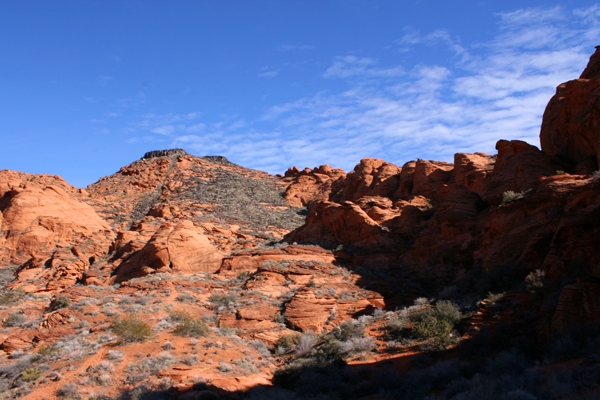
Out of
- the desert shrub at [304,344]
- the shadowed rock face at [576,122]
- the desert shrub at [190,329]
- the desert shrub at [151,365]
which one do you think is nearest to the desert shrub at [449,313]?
the desert shrub at [304,344]

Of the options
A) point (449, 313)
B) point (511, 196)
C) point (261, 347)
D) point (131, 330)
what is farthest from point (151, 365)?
point (511, 196)

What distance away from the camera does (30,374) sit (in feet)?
47.4

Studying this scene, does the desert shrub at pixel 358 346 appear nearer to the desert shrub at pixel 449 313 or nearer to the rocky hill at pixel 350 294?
the rocky hill at pixel 350 294

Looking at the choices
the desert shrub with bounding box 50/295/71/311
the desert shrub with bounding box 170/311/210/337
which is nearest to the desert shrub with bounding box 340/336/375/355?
the desert shrub with bounding box 170/311/210/337

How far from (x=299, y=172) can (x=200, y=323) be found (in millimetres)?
52065

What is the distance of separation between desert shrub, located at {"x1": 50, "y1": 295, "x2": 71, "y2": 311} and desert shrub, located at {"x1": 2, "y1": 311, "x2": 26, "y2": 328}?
4.04ft

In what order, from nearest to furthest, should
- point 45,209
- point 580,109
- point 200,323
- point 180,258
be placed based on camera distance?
1. point 200,323
2. point 580,109
3. point 180,258
4. point 45,209

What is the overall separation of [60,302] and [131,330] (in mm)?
6255

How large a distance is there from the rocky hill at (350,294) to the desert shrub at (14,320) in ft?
0.22

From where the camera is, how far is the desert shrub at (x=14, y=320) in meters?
20.3

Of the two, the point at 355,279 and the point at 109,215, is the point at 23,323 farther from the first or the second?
the point at 109,215

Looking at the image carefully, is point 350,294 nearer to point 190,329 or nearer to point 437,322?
point 437,322

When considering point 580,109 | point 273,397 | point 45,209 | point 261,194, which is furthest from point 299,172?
point 273,397

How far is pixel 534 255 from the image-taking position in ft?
Answer: 56.6
